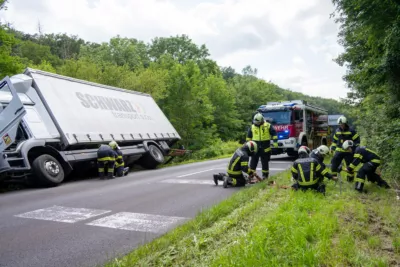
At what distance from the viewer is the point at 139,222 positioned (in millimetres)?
5141

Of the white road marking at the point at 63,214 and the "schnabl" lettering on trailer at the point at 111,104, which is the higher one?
the "schnabl" lettering on trailer at the point at 111,104

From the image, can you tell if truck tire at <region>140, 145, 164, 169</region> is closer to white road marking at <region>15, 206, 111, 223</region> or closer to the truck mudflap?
the truck mudflap

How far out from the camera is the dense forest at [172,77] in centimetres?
2384

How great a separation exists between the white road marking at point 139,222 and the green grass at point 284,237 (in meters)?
0.51

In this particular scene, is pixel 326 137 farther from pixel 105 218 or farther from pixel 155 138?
pixel 105 218

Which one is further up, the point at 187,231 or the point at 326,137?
the point at 326,137

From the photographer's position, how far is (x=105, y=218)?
17.6 ft

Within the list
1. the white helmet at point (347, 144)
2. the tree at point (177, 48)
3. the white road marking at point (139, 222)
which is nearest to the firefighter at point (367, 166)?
the white helmet at point (347, 144)

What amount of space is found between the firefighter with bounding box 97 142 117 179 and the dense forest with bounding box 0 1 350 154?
923 centimetres

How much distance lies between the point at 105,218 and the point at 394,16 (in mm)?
7692

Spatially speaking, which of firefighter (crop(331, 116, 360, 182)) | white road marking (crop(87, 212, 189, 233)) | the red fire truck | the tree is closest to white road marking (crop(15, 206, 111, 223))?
white road marking (crop(87, 212, 189, 233))

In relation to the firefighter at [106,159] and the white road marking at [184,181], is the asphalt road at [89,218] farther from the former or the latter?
the firefighter at [106,159]

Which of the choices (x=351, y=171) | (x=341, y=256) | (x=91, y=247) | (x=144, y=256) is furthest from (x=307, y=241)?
(x=351, y=171)

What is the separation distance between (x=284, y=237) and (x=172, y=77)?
26.8 meters
